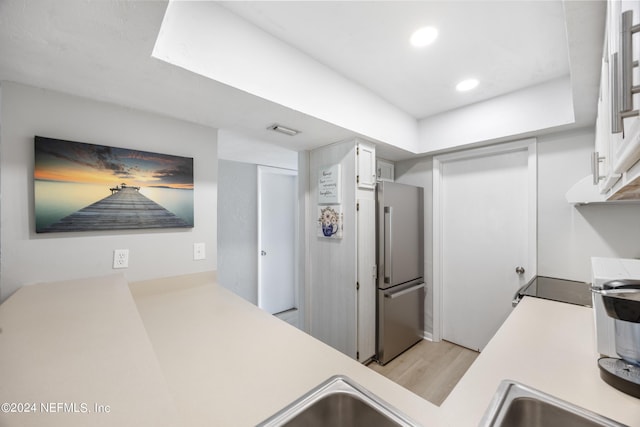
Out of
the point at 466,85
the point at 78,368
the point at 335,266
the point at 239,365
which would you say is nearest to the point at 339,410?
the point at 239,365

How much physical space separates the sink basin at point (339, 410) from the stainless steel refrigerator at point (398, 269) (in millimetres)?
1684

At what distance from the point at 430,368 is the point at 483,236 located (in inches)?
53.7

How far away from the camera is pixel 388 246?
7.80ft

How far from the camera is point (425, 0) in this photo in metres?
1.23

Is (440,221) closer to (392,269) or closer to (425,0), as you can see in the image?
(392,269)

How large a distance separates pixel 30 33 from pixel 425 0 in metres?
1.69

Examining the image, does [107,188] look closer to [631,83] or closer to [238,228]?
[238,228]

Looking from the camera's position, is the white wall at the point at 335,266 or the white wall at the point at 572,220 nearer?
the white wall at the point at 572,220

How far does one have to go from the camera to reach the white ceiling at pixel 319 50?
0.93 metres

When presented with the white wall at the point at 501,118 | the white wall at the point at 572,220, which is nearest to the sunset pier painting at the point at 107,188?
the white wall at the point at 501,118

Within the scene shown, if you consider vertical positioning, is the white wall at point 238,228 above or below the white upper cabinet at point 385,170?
below

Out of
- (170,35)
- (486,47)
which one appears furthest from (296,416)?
(486,47)

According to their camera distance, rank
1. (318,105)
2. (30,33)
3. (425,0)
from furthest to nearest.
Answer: (318,105), (425,0), (30,33)

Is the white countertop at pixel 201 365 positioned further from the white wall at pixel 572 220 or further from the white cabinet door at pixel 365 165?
the white cabinet door at pixel 365 165
